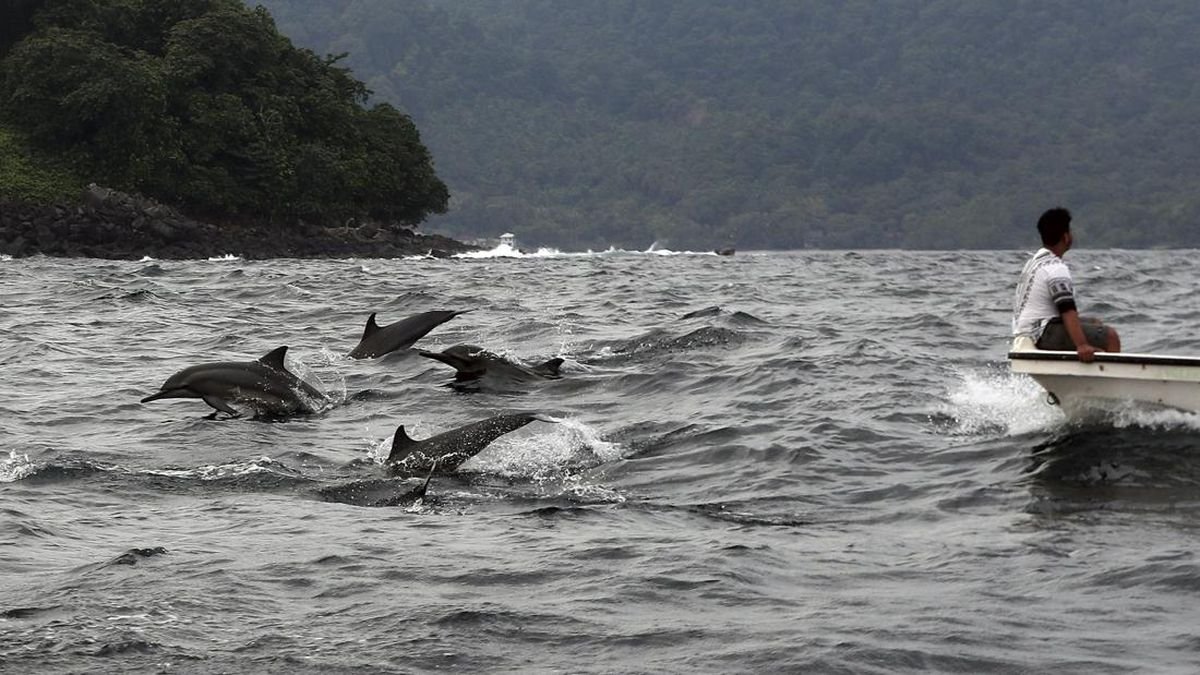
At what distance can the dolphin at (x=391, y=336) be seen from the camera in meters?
18.6

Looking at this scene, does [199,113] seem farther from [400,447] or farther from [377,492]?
[377,492]

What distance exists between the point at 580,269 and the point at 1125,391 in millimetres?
37434

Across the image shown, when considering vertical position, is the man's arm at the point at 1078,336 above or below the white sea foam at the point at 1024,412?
above

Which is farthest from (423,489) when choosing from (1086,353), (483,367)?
(483,367)

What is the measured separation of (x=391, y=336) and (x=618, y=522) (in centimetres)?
904

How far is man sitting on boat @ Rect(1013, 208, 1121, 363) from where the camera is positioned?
12773 mm

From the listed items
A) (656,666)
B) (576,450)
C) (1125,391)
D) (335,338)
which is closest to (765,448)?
(576,450)

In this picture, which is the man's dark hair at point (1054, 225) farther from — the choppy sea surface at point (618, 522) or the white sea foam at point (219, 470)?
the white sea foam at point (219, 470)

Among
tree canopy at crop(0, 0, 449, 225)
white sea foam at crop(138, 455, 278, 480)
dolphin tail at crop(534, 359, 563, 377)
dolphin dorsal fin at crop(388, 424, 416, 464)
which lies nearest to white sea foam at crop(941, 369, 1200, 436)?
dolphin tail at crop(534, 359, 563, 377)

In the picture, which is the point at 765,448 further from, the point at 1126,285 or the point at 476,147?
the point at 476,147

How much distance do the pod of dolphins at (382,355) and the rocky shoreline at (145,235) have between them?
4698 cm

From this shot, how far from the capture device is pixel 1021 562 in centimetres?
883

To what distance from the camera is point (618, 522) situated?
1016cm

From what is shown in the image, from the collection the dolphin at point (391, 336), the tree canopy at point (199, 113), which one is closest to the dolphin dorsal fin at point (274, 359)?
the dolphin at point (391, 336)
